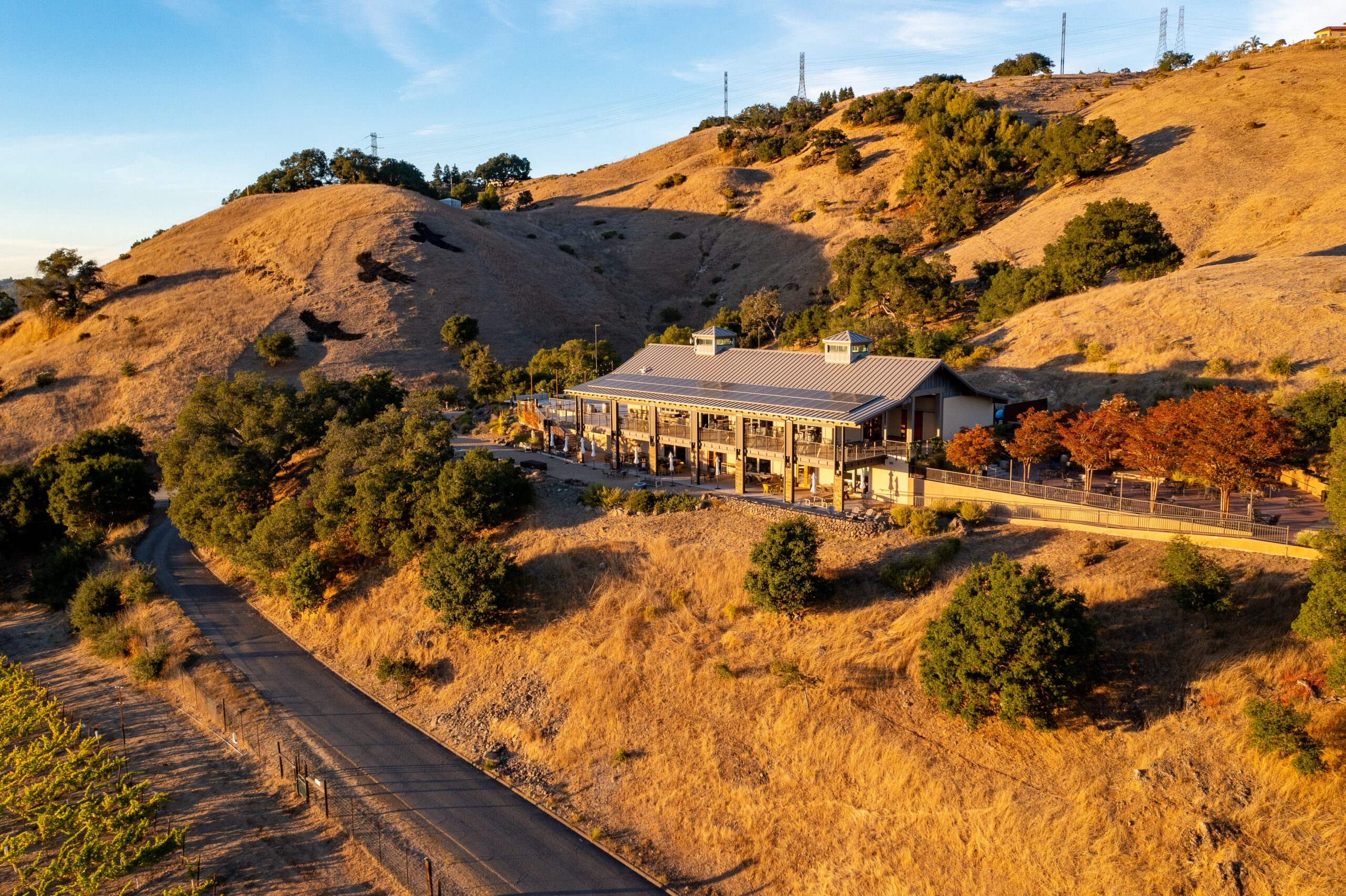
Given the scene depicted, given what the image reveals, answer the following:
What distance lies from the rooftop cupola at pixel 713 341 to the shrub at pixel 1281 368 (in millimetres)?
31220

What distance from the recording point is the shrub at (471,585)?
34.1 metres

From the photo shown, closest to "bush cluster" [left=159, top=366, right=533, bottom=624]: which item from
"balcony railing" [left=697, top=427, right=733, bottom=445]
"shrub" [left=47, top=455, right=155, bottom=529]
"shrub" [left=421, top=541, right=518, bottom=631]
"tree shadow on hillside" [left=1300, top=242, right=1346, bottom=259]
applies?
"shrub" [left=421, top=541, right=518, bottom=631]

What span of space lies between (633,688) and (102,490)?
143 ft

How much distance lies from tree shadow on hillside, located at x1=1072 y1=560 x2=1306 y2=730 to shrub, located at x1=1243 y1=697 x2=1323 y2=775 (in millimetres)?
2198

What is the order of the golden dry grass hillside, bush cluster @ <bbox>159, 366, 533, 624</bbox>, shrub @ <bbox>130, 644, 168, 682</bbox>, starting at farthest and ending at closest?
the golden dry grass hillside
bush cluster @ <bbox>159, 366, 533, 624</bbox>
shrub @ <bbox>130, 644, 168, 682</bbox>

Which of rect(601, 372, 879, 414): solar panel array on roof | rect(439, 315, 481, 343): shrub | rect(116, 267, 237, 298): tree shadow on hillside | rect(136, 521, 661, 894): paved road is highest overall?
rect(116, 267, 237, 298): tree shadow on hillside

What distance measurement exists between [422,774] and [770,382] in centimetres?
2632

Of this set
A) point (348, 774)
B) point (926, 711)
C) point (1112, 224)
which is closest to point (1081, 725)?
point (926, 711)

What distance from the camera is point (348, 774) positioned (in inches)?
1123

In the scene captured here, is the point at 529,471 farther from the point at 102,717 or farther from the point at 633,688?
the point at 102,717

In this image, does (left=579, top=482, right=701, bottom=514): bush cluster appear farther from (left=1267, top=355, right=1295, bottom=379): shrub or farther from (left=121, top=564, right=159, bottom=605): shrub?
(left=1267, top=355, right=1295, bottom=379): shrub

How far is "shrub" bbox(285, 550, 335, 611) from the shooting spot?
39750 mm

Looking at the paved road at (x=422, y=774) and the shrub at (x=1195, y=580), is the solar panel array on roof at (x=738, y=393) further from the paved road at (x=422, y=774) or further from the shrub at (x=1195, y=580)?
the paved road at (x=422, y=774)

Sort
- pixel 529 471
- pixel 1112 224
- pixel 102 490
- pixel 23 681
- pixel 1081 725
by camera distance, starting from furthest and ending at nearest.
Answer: pixel 1112 224, pixel 102 490, pixel 529 471, pixel 23 681, pixel 1081 725
